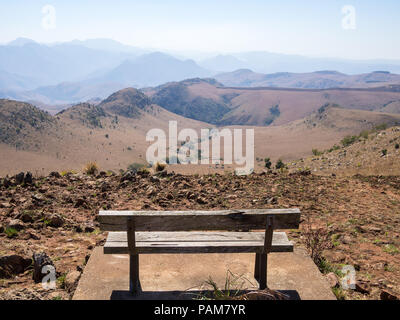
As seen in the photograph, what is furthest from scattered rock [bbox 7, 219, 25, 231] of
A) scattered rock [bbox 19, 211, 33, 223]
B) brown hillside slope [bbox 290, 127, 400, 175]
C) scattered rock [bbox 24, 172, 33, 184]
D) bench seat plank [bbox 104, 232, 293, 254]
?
brown hillside slope [bbox 290, 127, 400, 175]

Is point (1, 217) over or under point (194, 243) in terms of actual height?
under

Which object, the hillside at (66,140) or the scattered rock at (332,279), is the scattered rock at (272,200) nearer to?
the scattered rock at (332,279)

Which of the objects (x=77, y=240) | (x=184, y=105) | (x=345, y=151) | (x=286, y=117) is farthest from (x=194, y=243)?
(x=184, y=105)

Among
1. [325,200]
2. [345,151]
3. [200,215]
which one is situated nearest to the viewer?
[200,215]

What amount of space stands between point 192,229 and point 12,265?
7.70ft

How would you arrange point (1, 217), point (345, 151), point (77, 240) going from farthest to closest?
point (345, 151) → point (1, 217) → point (77, 240)

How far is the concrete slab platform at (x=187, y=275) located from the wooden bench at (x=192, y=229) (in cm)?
30

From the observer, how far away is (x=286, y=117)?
15575 centimetres

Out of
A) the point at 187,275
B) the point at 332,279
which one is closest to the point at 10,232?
the point at 187,275

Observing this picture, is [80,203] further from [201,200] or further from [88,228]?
[201,200]

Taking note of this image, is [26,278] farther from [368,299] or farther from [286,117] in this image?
[286,117]

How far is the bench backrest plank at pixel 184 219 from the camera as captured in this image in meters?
3.22
